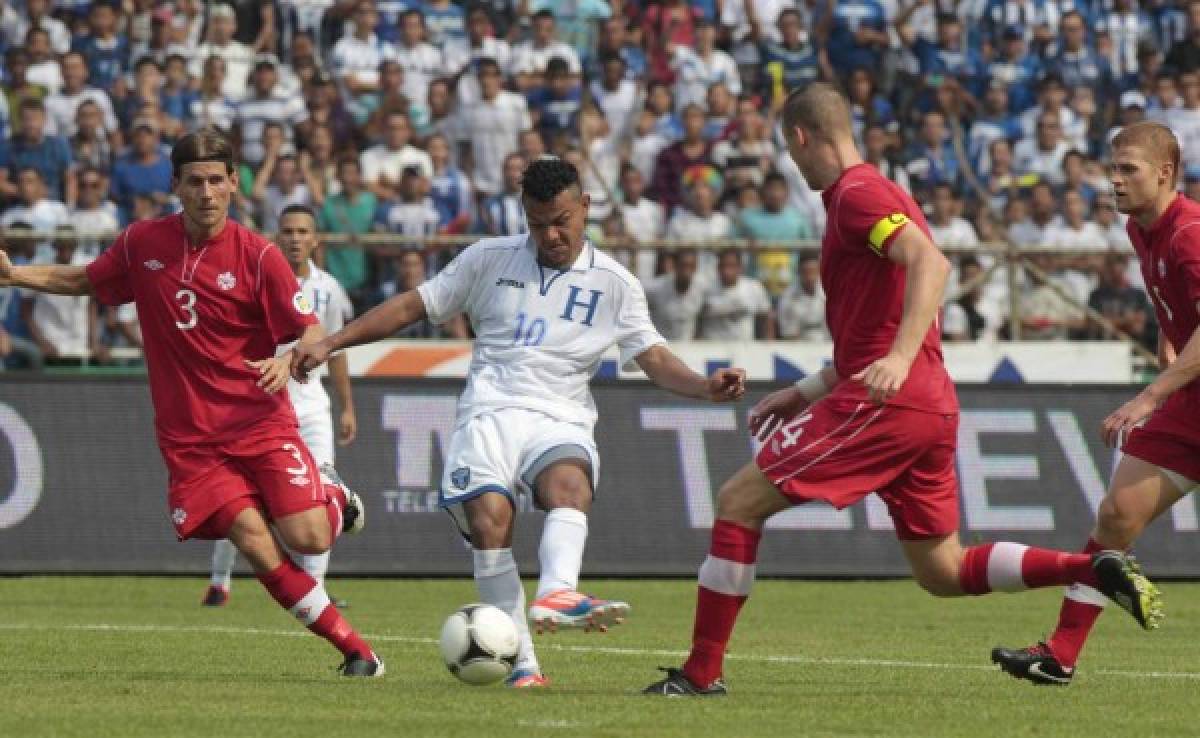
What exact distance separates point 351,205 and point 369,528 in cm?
465

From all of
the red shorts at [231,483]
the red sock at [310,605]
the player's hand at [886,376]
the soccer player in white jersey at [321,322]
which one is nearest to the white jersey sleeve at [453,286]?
the red shorts at [231,483]

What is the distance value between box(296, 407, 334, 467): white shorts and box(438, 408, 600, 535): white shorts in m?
5.41

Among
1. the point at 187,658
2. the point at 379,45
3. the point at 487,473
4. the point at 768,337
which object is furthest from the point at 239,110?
the point at 487,473

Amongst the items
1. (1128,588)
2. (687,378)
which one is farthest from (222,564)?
(1128,588)

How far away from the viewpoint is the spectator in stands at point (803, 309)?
20.7m

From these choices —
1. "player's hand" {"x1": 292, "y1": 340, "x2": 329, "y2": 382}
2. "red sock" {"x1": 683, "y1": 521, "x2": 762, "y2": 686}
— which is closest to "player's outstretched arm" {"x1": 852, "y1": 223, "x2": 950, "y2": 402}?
"red sock" {"x1": 683, "y1": 521, "x2": 762, "y2": 686}

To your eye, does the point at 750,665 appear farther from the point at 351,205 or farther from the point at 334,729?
the point at 351,205

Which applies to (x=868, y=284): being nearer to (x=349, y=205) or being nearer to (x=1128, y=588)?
(x=1128, y=588)

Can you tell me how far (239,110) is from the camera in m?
23.3

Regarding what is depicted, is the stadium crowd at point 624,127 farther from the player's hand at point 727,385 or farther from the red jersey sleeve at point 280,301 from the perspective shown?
the player's hand at point 727,385

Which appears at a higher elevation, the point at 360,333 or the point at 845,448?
the point at 360,333

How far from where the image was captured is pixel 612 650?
1227 centimetres

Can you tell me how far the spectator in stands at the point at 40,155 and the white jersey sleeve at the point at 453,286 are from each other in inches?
482

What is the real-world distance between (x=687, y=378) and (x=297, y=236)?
5.56 metres
